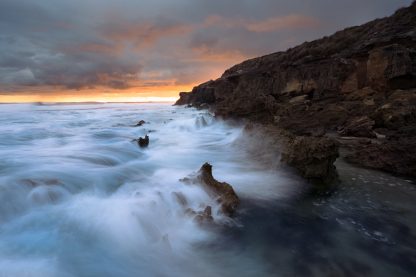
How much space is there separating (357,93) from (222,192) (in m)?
16.1

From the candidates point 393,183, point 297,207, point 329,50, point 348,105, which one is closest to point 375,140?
point 393,183

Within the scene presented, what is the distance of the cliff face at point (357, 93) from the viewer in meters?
9.24

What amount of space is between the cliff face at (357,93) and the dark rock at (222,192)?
4.21 metres

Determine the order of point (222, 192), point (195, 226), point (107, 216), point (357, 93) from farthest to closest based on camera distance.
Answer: point (357, 93) → point (222, 192) → point (107, 216) → point (195, 226)

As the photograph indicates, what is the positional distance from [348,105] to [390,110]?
497cm

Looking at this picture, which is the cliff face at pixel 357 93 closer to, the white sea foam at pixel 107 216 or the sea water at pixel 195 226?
the sea water at pixel 195 226

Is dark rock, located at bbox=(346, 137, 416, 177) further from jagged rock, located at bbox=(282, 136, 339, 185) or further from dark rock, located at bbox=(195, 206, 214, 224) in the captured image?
dark rock, located at bbox=(195, 206, 214, 224)

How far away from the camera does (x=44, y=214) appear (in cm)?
504

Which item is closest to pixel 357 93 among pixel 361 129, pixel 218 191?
pixel 361 129

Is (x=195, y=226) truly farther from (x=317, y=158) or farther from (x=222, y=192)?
(x=317, y=158)

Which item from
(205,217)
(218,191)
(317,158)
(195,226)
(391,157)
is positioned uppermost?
(317,158)

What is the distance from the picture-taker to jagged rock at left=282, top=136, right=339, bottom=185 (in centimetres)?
619

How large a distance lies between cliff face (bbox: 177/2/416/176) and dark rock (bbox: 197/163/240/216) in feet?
13.8

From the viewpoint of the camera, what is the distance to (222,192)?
18.9ft
